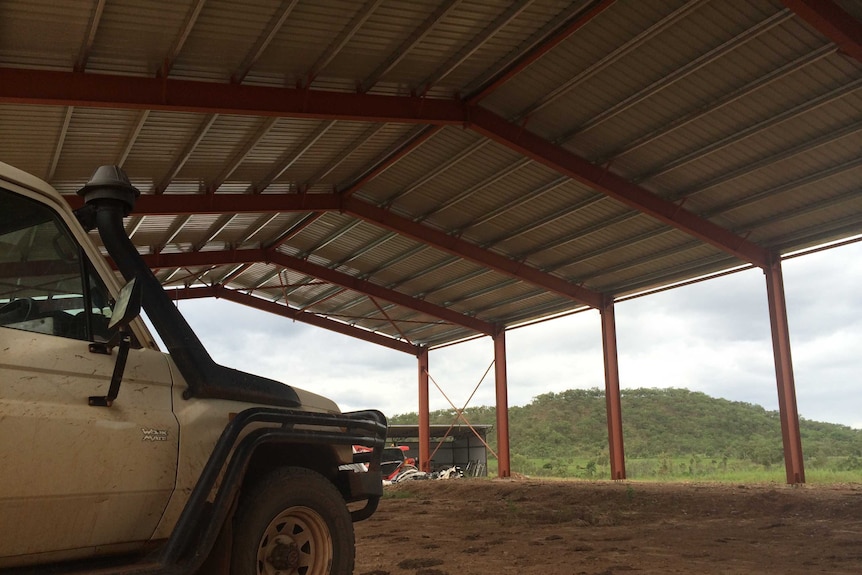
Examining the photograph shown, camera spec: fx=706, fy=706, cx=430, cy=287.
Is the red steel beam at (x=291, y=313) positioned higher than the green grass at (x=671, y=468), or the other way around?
the red steel beam at (x=291, y=313)

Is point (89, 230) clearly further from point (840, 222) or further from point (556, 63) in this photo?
point (840, 222)

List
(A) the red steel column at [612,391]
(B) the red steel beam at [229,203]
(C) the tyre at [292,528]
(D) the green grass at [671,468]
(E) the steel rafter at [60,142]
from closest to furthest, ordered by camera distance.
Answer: (C) the tyre at [292,528] < (E) the steel rafter at [60,142] < (B) the red steel beam at [229,203] < (A) the red steel column at [612,391] < (D) the green grass at [671,468]

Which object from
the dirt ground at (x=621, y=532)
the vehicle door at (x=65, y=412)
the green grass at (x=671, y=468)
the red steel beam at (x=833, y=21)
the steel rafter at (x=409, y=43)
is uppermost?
the steel rafter at (x=409, y=43)

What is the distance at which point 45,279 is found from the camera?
3834 millimetres

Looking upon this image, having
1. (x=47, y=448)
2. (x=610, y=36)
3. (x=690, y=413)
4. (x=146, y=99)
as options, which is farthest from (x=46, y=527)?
(x=690, y=413)

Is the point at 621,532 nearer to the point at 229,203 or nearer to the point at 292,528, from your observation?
the point at 292,528

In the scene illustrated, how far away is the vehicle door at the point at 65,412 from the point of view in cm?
336

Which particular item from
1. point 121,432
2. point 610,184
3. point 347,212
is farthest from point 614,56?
point 121,432

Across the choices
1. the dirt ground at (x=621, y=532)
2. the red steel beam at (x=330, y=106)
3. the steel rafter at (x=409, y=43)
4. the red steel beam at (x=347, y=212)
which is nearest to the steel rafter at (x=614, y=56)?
the red steel beam at (x=330, y=106)

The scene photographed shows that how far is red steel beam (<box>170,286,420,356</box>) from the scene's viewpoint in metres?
28.6

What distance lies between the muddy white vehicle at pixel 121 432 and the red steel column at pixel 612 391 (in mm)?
20002

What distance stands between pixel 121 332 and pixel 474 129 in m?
12.5

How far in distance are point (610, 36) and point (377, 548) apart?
959 centimetres

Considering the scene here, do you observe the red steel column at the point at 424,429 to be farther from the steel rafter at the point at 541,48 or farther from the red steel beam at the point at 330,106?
the steel rafter at the point at 541,48
